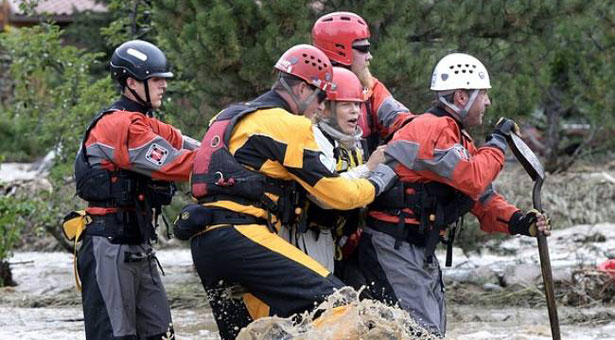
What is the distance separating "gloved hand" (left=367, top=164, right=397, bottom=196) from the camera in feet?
20.6

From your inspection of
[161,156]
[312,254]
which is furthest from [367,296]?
[161,156]

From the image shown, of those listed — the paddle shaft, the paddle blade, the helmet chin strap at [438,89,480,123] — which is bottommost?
the paddle shaft

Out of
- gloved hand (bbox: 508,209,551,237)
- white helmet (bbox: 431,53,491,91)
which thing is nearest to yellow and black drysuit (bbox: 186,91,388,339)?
white helmet (bbox: 431,53,491,91)

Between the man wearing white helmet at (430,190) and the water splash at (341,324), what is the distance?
36.7 inches

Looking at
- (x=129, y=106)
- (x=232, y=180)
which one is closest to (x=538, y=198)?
(x=232, y=180)

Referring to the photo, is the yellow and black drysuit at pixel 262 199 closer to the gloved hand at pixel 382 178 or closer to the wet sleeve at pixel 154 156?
the gloved hand at pixel 382 178

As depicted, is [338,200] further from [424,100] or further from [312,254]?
[424,100]

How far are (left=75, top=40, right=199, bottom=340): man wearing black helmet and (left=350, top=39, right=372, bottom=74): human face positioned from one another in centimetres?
104

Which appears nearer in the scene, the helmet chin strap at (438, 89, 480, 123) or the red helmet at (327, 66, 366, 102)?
the red helmet at (327, 66, 366, 102)

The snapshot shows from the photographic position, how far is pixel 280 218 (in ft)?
20.1

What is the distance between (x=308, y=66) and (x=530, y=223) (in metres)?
1.59

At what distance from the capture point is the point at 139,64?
23.4 feet

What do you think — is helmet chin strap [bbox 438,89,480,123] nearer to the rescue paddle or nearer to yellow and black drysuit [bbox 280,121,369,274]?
the rescue paddle

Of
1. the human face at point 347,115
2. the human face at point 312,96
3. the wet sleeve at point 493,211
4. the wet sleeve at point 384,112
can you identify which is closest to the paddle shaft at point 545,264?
the wet sleeve at point 493,211
